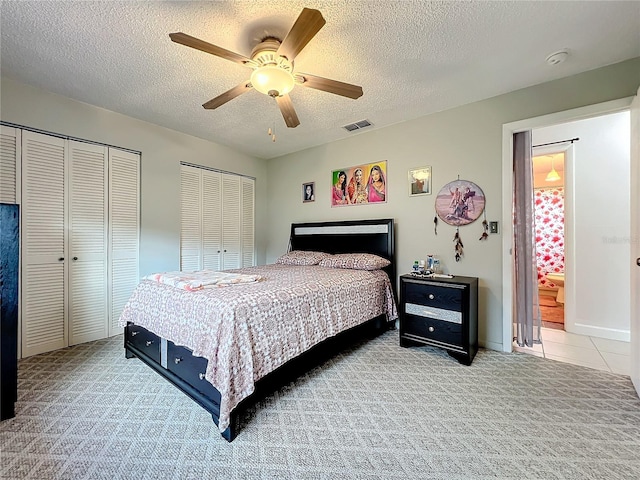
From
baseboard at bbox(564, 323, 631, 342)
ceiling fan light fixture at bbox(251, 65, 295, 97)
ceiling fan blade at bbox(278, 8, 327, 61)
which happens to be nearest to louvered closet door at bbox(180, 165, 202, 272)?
ceiling fan light fixture at bbox(251, 65, 295, 97)

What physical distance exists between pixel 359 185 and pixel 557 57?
2194 mm

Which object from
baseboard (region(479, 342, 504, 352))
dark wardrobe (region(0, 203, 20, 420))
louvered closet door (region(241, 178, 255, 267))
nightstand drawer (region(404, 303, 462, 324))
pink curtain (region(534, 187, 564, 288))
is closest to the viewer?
dark wardrobe (region(0, 203, 20, 420))

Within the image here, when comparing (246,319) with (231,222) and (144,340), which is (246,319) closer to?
(144,340)

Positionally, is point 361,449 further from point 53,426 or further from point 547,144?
point 547,144

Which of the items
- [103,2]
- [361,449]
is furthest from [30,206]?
[361,449]

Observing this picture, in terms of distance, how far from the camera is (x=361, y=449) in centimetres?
147

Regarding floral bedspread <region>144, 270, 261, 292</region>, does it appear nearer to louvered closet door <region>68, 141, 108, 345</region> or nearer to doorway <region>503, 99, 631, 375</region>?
louvered closet door <region>68, 141, 108, 345</region>

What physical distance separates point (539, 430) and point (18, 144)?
4.62 metres

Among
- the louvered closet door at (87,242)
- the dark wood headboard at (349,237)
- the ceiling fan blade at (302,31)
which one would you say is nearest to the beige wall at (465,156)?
the dark wood headboard at (349,237)

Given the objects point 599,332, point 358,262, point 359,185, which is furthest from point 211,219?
point 599,332

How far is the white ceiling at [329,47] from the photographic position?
1.68m

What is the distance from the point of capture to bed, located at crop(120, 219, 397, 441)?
62.0 inches

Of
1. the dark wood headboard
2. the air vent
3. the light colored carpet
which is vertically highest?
the air vent

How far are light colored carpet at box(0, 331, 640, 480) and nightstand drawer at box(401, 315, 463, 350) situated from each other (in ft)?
0.88
